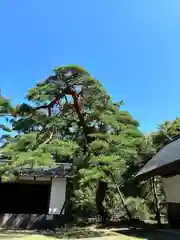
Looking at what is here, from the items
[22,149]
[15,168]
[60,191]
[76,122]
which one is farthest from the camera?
[60,191]

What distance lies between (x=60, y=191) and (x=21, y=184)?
2.37m

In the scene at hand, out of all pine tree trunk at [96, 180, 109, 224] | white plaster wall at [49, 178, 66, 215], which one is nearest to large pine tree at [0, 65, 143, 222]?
pine tree trunk at [96, 180, 109, 224]

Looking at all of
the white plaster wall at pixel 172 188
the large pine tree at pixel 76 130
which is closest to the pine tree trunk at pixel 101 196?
the large pine tree at pixel 76 130

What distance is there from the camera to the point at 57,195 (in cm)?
1019

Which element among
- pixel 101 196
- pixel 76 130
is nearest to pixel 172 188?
pixel 101 196

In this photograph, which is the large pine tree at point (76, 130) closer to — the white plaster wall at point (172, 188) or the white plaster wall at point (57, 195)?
the white plaster wall at point (172, 188)

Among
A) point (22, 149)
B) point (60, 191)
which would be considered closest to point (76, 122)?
point (22, 149)

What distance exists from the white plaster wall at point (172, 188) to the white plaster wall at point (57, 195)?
4226 millimetres

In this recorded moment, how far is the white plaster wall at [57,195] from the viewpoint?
1002 cm

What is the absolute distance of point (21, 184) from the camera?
11.6 m

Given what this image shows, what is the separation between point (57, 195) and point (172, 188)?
188 inches

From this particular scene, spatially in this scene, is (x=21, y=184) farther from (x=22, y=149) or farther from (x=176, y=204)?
(x=176, y=204)

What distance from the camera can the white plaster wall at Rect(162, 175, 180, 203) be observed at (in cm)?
688

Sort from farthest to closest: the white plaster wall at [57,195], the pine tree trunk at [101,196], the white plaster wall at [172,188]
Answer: the white plaster wall at [57,195] → the pine tree trunk at [101,196] → the white plaster wall at [172,188]
